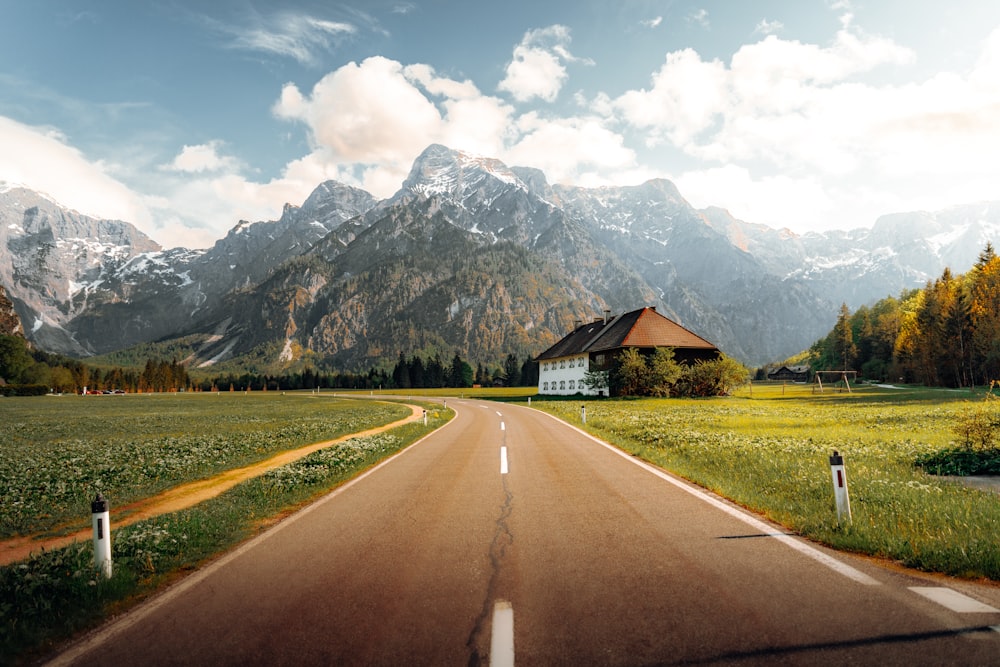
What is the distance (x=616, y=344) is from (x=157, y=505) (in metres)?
52.6

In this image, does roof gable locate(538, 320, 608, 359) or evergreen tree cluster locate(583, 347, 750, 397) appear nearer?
evergreen tree cluster locate(583, 347, 750, 397)

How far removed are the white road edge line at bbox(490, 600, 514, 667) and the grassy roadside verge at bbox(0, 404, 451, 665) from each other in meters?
3.77

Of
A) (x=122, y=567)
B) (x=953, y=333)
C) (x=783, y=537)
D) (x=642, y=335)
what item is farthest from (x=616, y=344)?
(x=122, y=567)

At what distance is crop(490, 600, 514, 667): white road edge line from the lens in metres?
3.75

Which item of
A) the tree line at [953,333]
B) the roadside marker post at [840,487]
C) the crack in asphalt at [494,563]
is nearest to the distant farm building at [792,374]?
the tree line at [953,333]

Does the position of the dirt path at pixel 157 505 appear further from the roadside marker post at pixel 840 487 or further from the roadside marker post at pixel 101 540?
the roadside marker post at pixel 840 487

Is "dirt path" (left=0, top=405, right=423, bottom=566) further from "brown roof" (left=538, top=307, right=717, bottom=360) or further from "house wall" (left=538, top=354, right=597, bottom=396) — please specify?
"house wall" (left=538, top=354, right=597, bottom=396)

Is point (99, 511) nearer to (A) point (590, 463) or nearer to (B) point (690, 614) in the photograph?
(B) point (690, 614)

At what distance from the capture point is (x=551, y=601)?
16.1 ft

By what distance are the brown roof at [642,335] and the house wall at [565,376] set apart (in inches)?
65.3

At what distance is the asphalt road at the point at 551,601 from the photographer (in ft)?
12.8

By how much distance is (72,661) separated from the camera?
4.12m

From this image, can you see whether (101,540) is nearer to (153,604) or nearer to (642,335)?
(153,604)

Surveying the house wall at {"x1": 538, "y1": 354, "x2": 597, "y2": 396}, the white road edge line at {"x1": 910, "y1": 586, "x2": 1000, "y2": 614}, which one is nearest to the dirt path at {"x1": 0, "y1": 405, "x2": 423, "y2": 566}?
→ the white road edge line at {"x1": 910, "y1": 586, "x2": 1000, "y2": 614}
